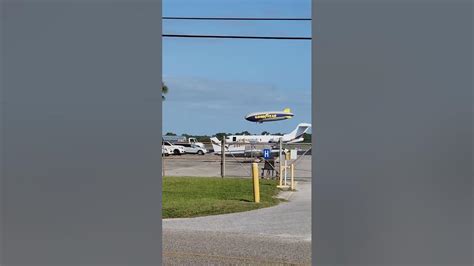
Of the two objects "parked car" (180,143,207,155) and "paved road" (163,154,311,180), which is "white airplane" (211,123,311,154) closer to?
"paved road" (163,154,311,180)

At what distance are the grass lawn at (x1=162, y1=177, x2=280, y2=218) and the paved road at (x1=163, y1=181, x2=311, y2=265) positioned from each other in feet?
1.40

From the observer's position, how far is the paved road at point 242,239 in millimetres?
5180

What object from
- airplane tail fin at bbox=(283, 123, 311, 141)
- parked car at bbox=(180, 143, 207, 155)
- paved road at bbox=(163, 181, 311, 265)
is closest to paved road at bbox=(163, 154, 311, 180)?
airplane tail fin at bbox=(283, 123, 311, 141)

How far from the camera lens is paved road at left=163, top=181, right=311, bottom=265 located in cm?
518

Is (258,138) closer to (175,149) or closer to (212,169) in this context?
(175,149)

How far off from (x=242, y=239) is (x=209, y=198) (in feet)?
13.6

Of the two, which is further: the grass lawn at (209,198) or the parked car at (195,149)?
the parked car at (195,149)

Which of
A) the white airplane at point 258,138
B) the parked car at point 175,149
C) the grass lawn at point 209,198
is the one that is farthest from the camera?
the parked car at point 175,149

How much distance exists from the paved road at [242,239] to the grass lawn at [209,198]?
0.43 meters

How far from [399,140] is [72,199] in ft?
5.06

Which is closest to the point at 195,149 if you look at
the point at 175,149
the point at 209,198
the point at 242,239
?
the point at 175,149

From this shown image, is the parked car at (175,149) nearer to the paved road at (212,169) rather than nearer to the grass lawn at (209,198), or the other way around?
the paved road at (212,169)

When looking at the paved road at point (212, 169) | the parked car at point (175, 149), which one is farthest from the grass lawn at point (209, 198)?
the parked car at point (175, 149)

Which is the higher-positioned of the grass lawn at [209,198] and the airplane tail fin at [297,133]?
the airplane tail fin at [297,133]
